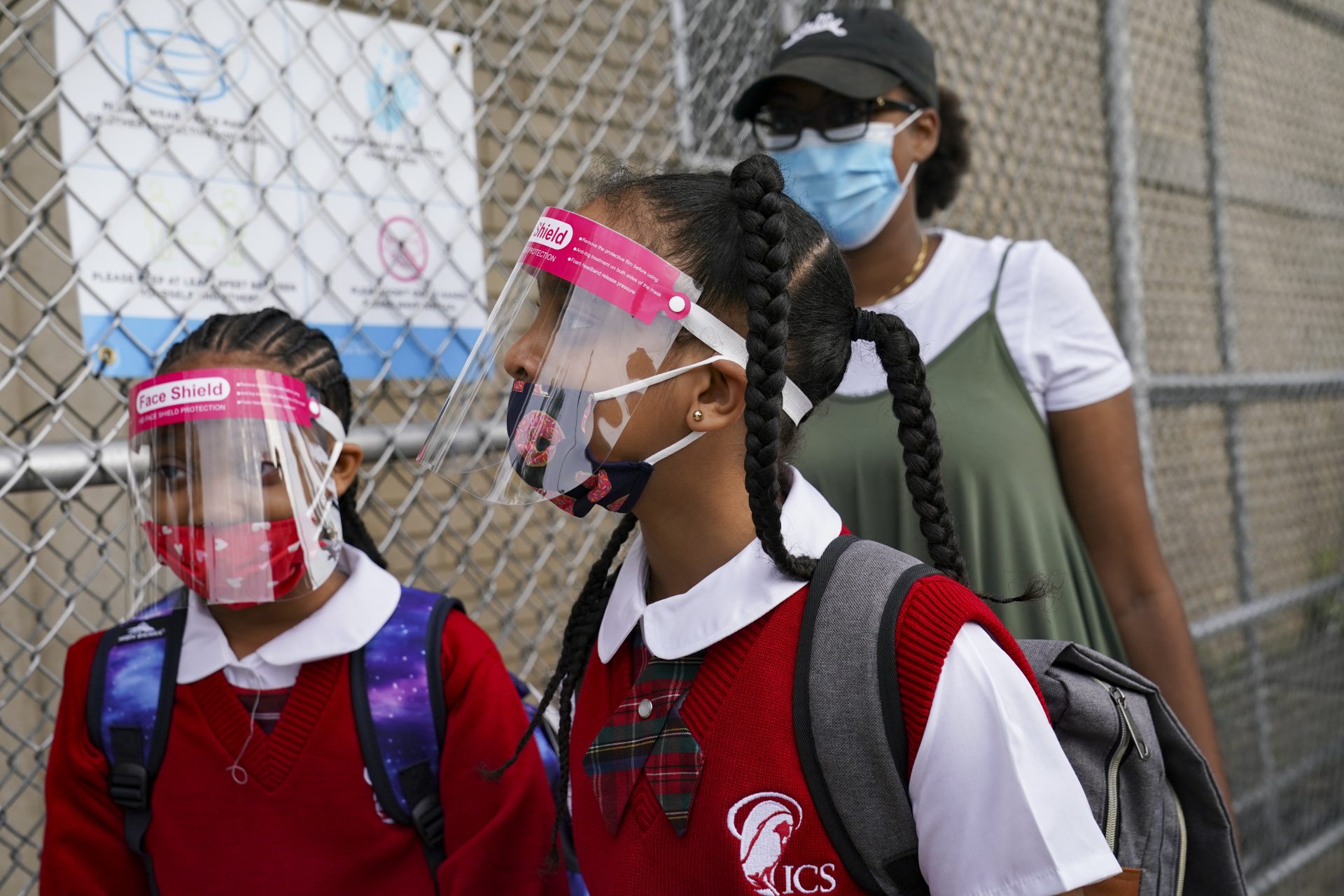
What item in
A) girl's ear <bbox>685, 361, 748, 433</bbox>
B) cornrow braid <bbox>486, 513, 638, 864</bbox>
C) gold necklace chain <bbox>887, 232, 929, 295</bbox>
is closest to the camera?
girl's ear <bbox>685, 361, 748, 433</bbox>

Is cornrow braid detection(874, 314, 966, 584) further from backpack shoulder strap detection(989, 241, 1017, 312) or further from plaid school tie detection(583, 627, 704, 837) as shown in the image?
backpack shoulder strap detection(989, 241, 1017, 312)

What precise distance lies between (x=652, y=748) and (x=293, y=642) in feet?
2.32

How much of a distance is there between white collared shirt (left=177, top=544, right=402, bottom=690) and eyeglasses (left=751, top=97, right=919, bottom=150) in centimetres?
129

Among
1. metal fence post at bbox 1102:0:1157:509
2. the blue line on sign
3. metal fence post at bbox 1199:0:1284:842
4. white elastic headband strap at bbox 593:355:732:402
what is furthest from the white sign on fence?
metal fence post at bbox 1199:0:1284:842

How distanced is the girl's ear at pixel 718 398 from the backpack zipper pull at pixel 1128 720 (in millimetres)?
616

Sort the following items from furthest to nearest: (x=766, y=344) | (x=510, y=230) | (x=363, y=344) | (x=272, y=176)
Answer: (x=510, y=230) → (x=363, y=344) → (x=272, y=176) → (x=766, y=344)

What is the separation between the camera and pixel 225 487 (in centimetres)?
179

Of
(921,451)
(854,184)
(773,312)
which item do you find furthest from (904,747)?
(854,184)

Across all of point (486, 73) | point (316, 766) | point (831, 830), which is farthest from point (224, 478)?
point (486, 73)

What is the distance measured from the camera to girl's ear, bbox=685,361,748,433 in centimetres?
149

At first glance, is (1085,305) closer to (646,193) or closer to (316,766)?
(646,193)

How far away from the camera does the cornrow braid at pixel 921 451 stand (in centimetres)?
156

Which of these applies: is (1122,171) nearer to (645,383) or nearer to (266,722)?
(645,383)

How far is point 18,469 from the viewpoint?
6.43ft
